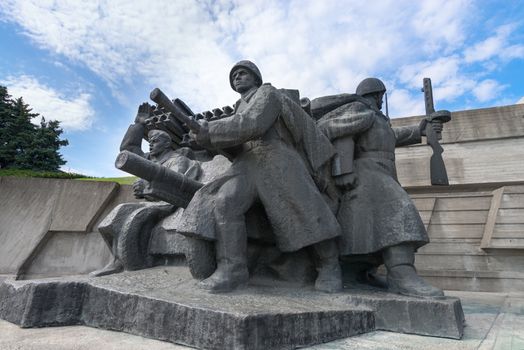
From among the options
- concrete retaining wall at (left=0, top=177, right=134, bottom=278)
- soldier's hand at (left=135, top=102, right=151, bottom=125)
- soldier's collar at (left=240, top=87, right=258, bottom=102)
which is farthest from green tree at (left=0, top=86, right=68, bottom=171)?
soldier's collar at (left=240, top=87, right=258, bottom=102)

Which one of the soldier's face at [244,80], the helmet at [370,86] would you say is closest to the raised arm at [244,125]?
Answer: the soldier's face at [244,80]

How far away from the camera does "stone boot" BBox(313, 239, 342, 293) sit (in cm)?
282

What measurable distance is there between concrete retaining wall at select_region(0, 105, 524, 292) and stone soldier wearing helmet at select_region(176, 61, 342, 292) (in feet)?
12.0

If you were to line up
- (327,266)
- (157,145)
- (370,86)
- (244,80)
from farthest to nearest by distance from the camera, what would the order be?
(157,145)
(370,86)
(244,80)
(327,266)

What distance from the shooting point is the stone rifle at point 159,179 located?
9.12 feet

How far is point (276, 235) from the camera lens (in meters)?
2.75

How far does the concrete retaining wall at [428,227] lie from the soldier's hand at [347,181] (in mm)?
3315

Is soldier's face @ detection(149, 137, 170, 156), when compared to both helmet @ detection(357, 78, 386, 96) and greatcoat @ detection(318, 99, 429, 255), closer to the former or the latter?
greatcoat @ detection(318, 99, 429, 255)

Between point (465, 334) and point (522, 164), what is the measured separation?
21.4 feet

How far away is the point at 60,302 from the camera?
243 cm

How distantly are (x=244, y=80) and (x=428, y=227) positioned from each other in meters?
4.44

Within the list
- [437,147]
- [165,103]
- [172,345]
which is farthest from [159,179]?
[437,147]

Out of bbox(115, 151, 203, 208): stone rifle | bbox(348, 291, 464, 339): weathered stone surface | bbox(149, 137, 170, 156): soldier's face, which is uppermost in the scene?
bbox(149, 137, 170, 156): soldier's face

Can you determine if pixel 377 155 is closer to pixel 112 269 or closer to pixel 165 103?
pixel 165 103
